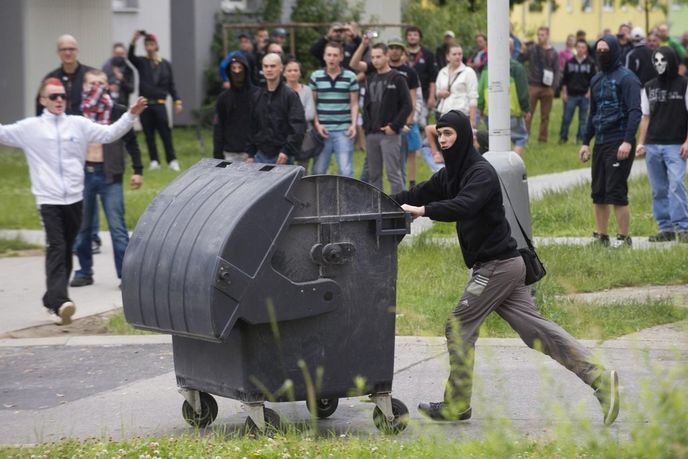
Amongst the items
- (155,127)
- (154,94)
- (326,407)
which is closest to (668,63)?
(326,407)

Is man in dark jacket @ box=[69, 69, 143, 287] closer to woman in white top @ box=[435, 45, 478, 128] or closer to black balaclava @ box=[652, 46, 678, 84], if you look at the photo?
black balaclava @ box=[652, 46, 678, 84]

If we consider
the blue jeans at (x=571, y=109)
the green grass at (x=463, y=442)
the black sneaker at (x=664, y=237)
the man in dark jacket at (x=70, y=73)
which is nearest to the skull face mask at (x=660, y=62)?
the black sneaker at (x=664, y=237)

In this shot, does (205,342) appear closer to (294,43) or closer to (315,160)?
(315,160)

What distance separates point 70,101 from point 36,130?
1.94 meters

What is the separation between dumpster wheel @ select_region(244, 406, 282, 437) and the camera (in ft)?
22.2

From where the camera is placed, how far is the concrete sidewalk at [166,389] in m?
7.08

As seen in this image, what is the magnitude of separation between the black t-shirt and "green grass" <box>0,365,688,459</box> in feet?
45.7

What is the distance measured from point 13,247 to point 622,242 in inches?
240

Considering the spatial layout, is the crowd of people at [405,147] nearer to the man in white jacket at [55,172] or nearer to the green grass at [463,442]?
the man in white jacket at [55,172]

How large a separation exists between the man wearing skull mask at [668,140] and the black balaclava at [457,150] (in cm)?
629

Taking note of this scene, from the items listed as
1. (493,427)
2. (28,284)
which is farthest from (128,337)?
(493,427)

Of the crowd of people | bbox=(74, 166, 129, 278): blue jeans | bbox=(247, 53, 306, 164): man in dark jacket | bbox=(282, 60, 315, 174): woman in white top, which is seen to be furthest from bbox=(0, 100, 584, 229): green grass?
bbox=(74, 166, 129, 278): blue jeans

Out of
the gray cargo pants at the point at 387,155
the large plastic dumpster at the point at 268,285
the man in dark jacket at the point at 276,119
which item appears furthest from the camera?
the gray cargo pants at the point at 387,155

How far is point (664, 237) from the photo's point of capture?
13086mm
